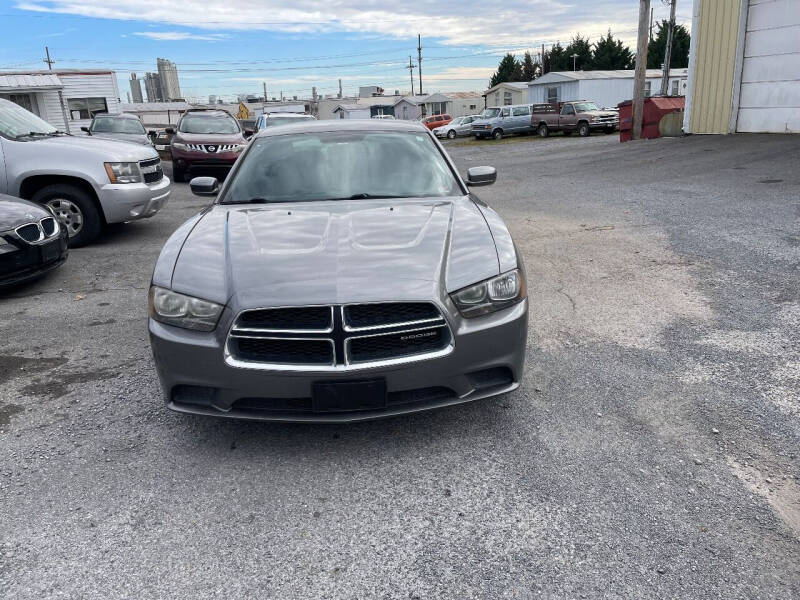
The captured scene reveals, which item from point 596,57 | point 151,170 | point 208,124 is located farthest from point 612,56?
A: point 151,170

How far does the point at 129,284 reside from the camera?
625cm

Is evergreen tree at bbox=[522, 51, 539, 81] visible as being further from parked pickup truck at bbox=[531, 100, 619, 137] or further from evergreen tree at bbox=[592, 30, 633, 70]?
parked pickup truck at bbox=[531, 100, 619, 137]

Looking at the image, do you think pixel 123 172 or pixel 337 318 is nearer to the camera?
pixel 337 318

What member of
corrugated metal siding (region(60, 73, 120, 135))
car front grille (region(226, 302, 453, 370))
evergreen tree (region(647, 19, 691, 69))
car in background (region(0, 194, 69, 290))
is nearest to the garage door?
car front grille (region(226, 302, 453, 370))

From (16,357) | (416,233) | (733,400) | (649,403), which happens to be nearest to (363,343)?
(416,233)

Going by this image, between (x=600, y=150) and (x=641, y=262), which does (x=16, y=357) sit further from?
(x=600, y=150)

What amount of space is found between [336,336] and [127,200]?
6.21 metres

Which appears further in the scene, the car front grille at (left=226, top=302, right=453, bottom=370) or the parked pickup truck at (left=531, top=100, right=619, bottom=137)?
the parked pickup truck at (left=531, top=100, right=619, bottom=137)

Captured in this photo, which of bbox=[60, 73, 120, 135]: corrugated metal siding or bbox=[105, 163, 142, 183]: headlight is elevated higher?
bbox=[60, 73, 120, 135]: corrugated metal siding

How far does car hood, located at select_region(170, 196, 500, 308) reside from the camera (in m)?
2.83

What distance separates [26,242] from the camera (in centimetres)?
564

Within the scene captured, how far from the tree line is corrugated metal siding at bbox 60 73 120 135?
142 ft

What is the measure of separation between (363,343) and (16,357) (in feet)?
9.80

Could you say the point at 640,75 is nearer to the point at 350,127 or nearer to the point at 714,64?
the point at 714,64
